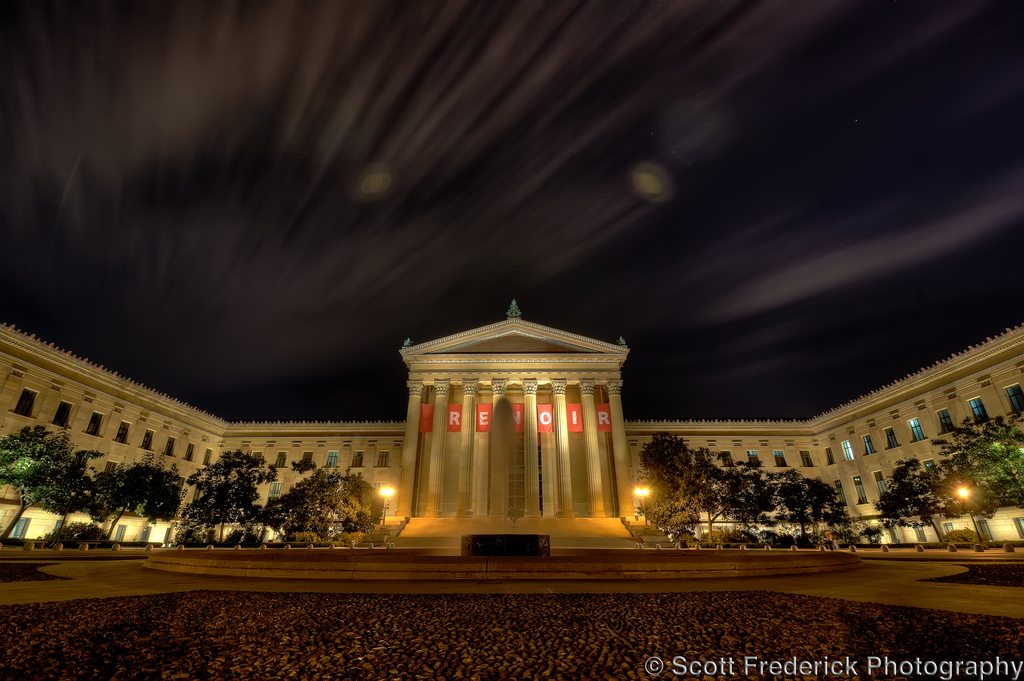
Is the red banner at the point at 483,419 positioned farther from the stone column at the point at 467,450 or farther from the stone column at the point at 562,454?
the stone column at the point at 562,454

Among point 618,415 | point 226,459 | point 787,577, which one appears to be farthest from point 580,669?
point 226,459

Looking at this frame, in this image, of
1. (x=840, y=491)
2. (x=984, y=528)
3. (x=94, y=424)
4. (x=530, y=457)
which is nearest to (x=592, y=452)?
(x=530, y=457)

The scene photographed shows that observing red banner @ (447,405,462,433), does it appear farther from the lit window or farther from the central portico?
the lit window

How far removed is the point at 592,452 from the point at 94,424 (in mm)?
45184

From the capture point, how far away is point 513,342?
4622 cm

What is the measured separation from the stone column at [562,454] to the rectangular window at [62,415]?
4179cm

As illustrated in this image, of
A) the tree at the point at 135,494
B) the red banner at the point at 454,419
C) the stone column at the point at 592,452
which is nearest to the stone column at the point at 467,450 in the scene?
the red banner at the point at 454,419

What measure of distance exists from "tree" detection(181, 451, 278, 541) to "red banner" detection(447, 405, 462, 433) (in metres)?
16.7

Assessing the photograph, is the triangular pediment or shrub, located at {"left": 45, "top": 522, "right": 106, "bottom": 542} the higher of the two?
the triangular pediment

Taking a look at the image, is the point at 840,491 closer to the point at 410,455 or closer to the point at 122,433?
the point at 410,455

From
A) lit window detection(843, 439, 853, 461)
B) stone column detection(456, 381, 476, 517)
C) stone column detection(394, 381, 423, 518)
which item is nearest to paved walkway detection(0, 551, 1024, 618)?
stone column detection(394, 381, 423, 518)

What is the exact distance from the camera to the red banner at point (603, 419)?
131 ft

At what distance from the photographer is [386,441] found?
54781 mm

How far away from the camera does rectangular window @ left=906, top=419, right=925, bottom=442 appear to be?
135 feet
